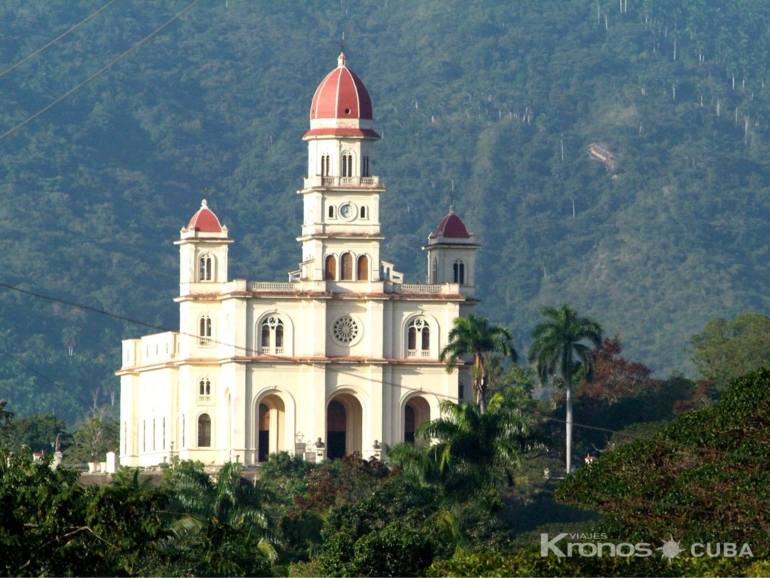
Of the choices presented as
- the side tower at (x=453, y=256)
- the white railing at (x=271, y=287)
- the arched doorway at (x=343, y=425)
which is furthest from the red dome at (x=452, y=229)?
the arched doorway at (x=343, y=425)

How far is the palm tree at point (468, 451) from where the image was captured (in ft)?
283

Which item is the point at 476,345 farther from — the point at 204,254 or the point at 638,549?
the point at 638,549

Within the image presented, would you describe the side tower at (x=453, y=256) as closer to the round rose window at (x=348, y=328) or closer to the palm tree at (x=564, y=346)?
the palm tree at (x=564, y=346)

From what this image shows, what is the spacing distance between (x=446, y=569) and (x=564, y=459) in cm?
6714

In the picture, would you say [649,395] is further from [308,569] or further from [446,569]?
[446,569]

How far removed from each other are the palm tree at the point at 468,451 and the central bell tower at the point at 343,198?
19945 mm

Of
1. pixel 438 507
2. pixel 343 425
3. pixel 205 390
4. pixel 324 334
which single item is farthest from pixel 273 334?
pixel 438 507

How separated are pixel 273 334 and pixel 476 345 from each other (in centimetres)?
933

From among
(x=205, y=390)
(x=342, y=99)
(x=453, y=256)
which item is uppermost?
(x=342, y=99)

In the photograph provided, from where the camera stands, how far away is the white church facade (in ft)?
359

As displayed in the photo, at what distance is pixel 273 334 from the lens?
360 feet

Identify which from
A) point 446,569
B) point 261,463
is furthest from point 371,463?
point 446,569

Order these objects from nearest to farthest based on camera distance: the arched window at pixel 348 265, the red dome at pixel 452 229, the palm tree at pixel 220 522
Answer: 1. the palm tree at pixel 220 522
2. the arched window at pixel 348 265
3. the red dome at pixel 452 229

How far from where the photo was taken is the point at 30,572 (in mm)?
44688
